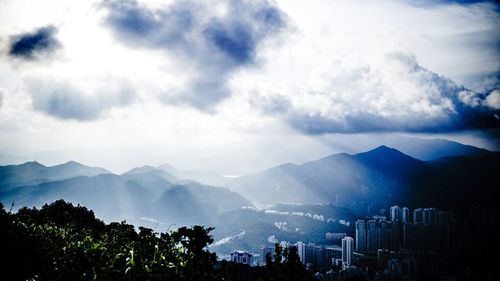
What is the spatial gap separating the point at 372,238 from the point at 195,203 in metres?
94.5

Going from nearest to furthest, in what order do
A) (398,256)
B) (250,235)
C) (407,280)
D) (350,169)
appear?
1. (407,280)
2. (398,256)
3. (250,235)
4. (350,169)

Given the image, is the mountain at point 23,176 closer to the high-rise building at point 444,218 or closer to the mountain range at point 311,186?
the mountain range at point 311,186

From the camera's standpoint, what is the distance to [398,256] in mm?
25766

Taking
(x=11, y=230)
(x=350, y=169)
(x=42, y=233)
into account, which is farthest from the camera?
(x=350, y=169)

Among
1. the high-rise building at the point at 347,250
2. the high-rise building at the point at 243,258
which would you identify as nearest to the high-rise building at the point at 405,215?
the high-rise building at the point at 347,250

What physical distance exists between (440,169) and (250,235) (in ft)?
98.9

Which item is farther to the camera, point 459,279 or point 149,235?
point 459,279

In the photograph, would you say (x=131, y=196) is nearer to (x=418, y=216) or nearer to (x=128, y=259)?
(x=418, y=216)

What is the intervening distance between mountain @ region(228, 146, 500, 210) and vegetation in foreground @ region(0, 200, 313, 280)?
114ft

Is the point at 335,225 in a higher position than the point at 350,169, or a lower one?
lower

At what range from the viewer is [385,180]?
65.0 meters

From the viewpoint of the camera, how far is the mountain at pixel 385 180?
41097 mm

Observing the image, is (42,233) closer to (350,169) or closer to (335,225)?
(335,225)

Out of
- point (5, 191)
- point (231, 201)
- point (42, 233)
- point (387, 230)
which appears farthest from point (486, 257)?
point (5, 191)
